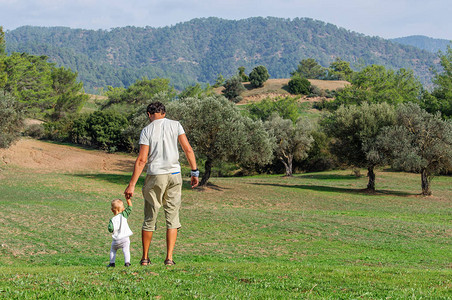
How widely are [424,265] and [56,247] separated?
454 inches

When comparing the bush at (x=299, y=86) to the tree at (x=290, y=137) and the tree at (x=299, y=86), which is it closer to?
the tree at (x=299, y=86)

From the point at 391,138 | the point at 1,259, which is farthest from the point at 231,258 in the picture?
the point at 391,138

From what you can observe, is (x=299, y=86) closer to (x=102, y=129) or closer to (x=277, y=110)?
(x=277, y=110)

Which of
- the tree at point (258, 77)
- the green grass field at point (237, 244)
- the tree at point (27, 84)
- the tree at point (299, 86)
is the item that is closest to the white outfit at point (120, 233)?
the green grass field at point (237, 244)

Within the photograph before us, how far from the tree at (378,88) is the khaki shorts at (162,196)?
72628 mm

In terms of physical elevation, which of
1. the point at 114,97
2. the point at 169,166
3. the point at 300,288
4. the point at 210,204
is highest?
the point at 114,97

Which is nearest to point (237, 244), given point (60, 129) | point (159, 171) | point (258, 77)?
point (159, 171)

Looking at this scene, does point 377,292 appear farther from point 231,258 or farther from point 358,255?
point 358,255

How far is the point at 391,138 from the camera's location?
35719mm

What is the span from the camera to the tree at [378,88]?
255ft

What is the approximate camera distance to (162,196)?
857cm

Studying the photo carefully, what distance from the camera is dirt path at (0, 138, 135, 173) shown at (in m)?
47.3

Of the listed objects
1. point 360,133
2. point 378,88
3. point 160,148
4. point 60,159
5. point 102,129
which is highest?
point 378,88

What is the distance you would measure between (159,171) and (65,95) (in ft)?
238
